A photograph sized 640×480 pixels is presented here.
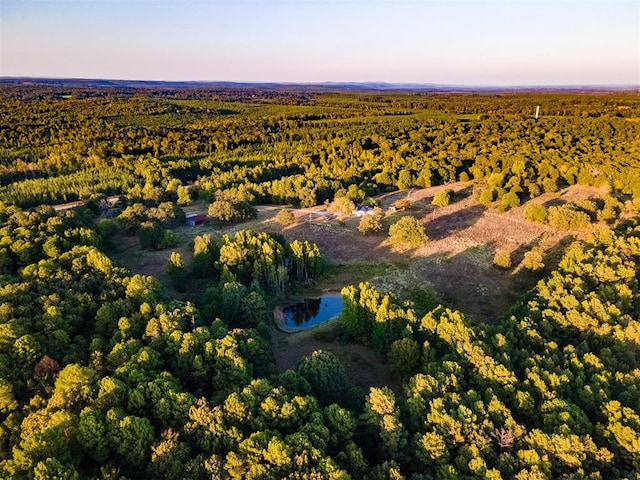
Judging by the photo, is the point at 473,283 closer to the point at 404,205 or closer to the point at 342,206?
the point at 404,205

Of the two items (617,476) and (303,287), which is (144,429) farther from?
(303,287)

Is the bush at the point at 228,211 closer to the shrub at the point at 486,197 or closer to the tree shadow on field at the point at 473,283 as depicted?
the tree shadow on field at the point at 473,283

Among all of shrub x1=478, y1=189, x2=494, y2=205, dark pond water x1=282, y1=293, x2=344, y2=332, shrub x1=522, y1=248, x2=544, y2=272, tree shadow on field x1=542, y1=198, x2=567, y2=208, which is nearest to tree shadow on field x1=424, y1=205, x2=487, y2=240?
shrub x1=478, y1=189, x2=494, y2=205

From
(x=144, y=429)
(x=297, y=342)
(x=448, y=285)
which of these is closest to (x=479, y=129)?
(x=448, y=285)

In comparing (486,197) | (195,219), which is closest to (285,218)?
(195,219)

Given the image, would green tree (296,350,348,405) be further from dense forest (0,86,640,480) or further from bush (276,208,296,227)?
bush (276,208,296,227)

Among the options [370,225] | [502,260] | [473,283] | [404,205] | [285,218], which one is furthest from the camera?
[404,205]

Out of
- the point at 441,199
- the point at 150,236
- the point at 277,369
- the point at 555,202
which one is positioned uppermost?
the point at 441,199
